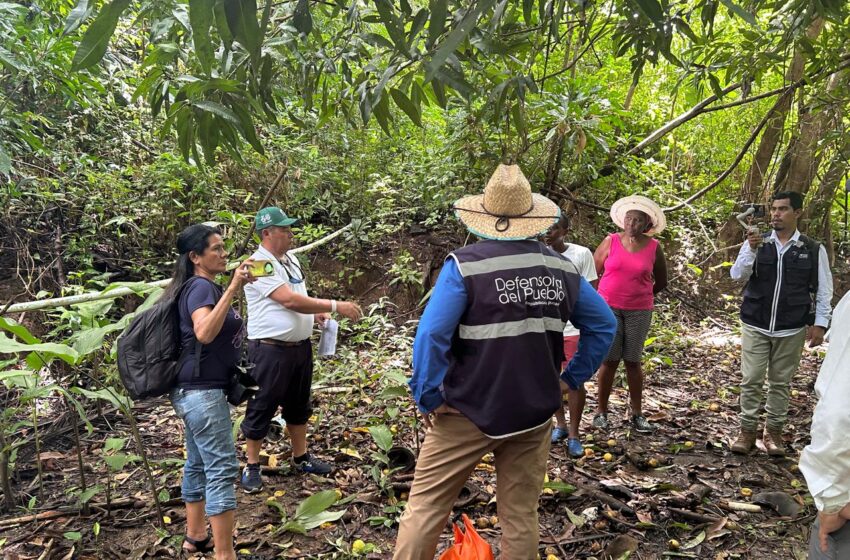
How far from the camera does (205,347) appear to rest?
9.34ft

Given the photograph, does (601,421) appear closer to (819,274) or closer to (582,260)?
(582,260)

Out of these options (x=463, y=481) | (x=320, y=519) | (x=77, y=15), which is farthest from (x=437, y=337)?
(x=320, y=519)

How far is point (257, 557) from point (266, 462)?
44.2 inches

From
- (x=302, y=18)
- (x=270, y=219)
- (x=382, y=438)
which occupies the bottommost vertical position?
(x=382, y=438)

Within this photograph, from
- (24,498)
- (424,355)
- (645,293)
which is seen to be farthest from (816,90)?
(24,498)

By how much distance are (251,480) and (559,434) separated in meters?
2.32

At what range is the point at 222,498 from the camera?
2.77 meters

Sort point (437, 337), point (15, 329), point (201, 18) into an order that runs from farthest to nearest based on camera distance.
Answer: point (15, 329) < point (437, 337) < point (201, 18)

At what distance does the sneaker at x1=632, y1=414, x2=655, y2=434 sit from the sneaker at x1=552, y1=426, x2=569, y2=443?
681 mm

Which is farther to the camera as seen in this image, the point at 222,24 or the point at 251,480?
the point at 251,480

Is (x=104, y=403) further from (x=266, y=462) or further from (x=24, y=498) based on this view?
(x=266, y=462)

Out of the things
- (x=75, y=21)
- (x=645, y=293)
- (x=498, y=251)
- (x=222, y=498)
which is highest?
(x=75, y=21)

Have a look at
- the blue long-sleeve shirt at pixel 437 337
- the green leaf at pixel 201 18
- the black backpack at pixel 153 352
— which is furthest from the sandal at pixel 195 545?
the green leaf at pixel 201 18

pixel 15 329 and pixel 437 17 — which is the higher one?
pixel 437 17
